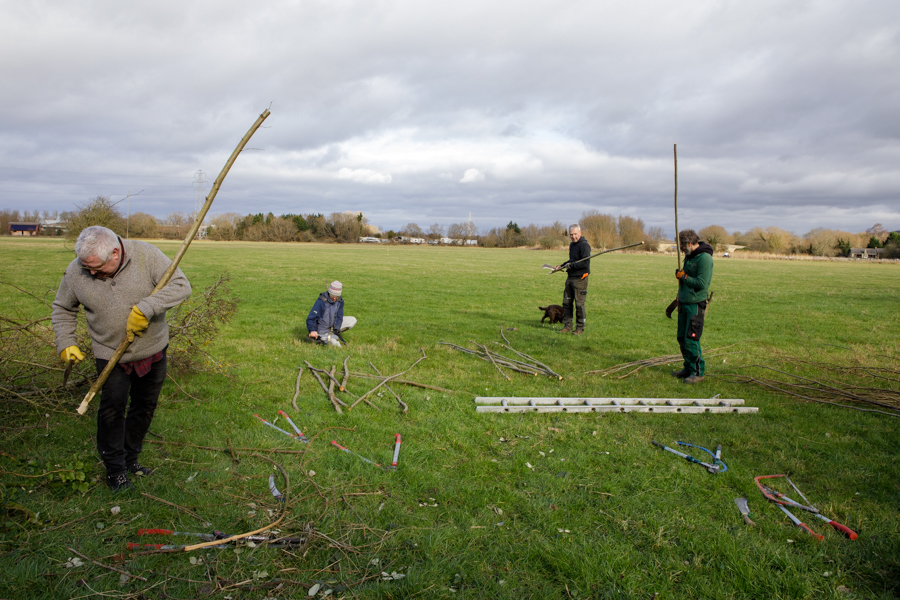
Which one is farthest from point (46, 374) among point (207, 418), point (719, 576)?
point (719, 576)

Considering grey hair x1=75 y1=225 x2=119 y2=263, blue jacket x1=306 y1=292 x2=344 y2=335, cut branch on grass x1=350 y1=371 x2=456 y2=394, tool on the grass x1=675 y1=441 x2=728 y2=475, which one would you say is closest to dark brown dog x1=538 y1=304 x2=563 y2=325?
blue jacket x1=306 y1=292 x2=344 y2=335

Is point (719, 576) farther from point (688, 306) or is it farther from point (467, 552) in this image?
point (688, 306)

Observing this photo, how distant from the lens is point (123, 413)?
417 centimetres

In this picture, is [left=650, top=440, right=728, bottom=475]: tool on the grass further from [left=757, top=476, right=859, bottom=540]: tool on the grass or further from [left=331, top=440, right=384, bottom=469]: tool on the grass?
[left=331, top=440, right=384, bottom=469]: tool on the grass

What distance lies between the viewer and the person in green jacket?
24.6ft

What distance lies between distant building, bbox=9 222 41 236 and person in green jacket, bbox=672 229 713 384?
412 feet

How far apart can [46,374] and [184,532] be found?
13.7ft

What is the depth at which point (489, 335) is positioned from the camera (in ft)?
37.8

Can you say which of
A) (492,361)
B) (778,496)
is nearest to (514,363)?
(492,361)

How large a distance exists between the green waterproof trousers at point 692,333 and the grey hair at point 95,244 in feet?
24.8

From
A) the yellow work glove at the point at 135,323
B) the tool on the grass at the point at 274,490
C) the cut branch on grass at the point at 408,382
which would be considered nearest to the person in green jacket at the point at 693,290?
the cut branch on grass at the point at 408,382

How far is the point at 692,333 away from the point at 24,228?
137258 millimetres

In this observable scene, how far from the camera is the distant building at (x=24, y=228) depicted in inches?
3922

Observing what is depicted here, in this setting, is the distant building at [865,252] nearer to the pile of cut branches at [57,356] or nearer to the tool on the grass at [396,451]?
the tool on the grass at [396,451]
